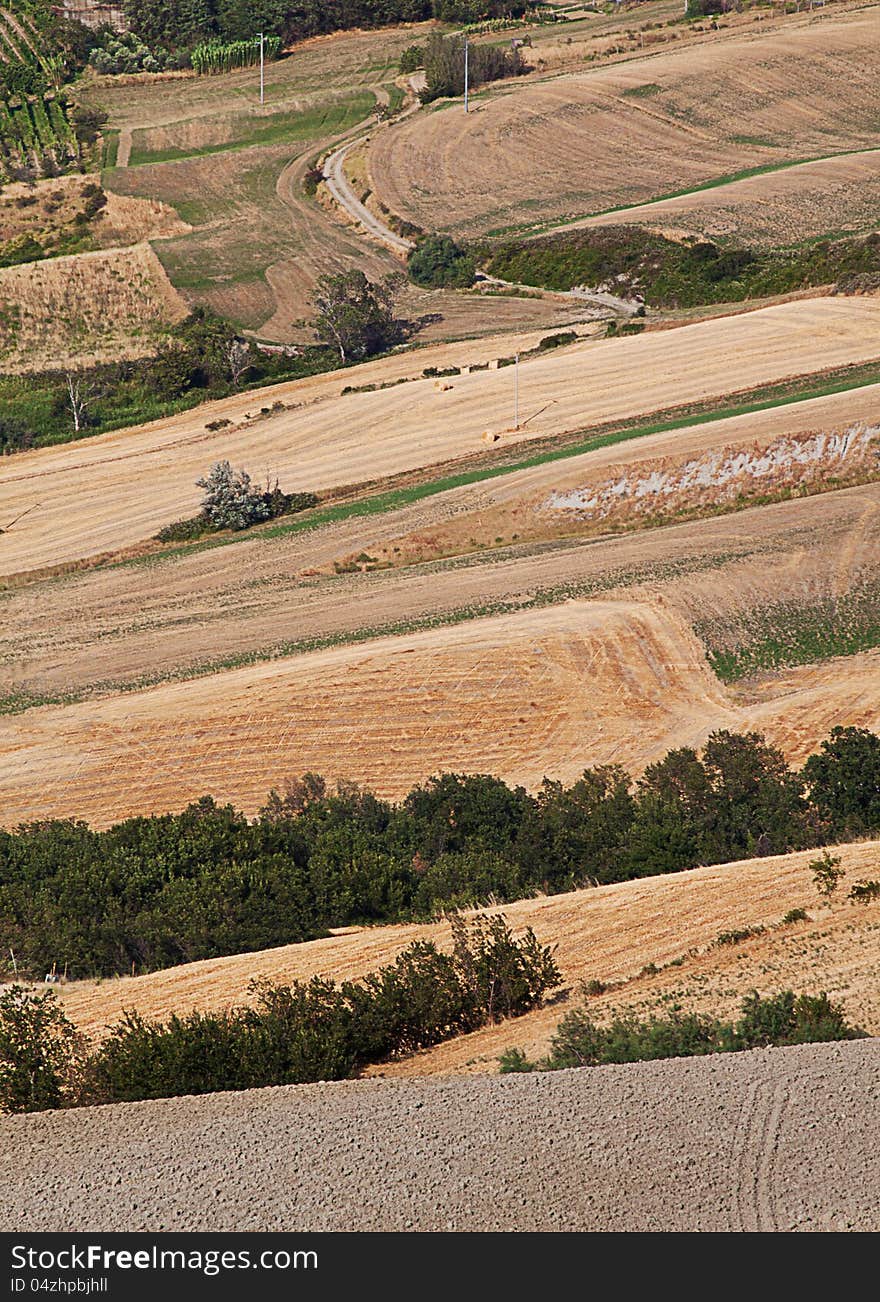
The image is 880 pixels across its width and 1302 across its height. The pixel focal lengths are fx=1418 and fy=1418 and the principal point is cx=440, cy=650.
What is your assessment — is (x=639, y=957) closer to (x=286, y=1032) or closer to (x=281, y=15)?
(x=286, y=1032)

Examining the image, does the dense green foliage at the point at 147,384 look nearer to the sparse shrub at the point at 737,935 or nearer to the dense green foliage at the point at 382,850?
the dense green foliage at the point at 382,850

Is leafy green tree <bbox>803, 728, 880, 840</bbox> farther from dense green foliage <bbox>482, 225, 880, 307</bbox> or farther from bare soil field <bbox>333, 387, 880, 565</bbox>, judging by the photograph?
dense green foliage <bbox>482, 225, 880, 307</bbox>

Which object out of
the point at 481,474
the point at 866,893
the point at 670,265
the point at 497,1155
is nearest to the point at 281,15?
the point at 670,265

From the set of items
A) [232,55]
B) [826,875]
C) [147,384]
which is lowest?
[826,875]

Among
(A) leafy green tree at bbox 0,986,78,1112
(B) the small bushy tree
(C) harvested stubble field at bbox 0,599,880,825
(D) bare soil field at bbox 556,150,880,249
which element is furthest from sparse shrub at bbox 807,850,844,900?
(D) bare soil field at bbox 556,150,880,249

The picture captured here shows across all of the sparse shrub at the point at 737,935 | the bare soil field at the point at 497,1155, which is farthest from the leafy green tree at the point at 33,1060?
the sparse shrub at the point at 737,935

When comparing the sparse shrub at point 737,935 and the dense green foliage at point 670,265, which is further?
the dense green foliage at point 670,265

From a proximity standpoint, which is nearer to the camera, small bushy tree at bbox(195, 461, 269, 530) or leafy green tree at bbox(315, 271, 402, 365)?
small bushy tree at bbox(195, 461, 269, 530)
